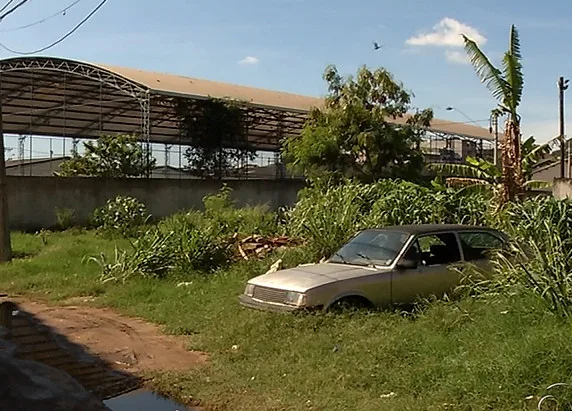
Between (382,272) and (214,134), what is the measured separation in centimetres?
2543

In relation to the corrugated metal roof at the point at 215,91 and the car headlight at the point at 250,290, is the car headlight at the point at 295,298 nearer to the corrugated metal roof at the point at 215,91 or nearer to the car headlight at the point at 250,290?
the car headlight at the point at 250,290

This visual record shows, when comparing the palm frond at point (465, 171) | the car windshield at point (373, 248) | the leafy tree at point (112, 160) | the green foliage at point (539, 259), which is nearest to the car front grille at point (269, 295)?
the car windshield at point (373, 248)

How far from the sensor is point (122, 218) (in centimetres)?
2139

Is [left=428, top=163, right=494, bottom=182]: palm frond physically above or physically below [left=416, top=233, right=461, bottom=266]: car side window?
above

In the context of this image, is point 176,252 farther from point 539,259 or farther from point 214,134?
point 214,134

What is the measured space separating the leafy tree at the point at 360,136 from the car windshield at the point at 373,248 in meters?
11.8

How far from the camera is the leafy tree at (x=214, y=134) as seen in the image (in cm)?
3341

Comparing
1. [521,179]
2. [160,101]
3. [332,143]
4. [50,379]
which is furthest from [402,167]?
[50,379]

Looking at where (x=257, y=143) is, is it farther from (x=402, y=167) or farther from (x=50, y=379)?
(x=50, y=379)

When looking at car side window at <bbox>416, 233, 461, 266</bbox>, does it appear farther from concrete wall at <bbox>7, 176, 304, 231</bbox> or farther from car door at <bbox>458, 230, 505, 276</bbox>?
concrete wall at <bbox>7, 176, 304, 231</bbox>

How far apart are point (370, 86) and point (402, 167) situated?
9.58ft

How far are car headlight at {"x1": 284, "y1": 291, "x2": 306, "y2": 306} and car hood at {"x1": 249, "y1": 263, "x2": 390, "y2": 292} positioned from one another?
57mm

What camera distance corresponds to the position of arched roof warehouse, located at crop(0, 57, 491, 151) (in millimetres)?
28578

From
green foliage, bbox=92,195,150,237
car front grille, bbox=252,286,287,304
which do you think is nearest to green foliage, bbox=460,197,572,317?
car front grille, bbox=252,286,287,304
